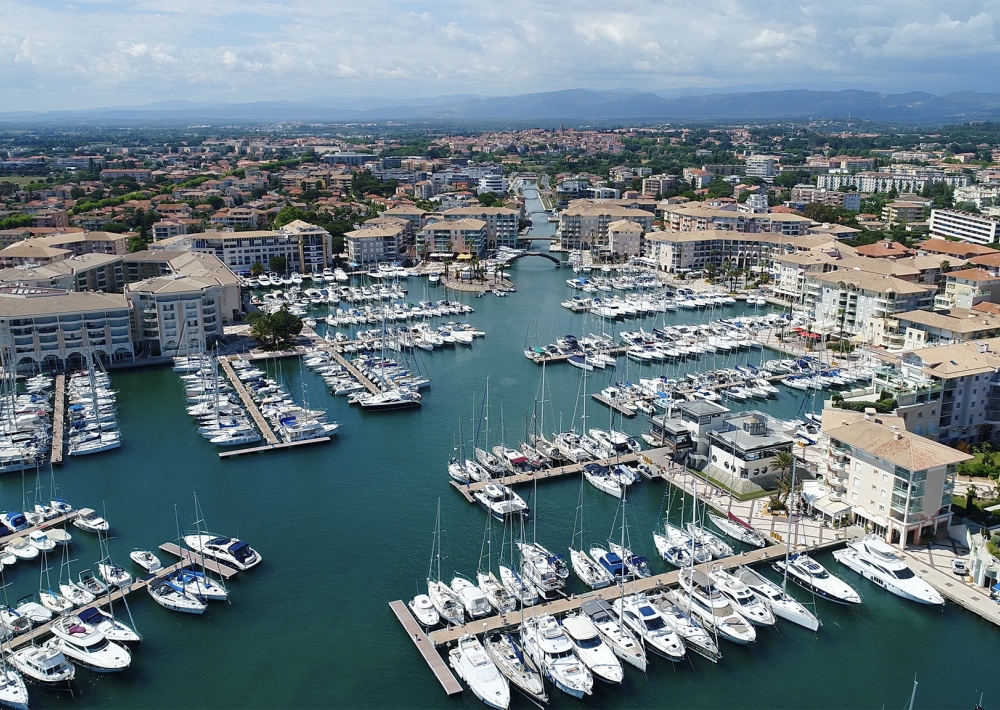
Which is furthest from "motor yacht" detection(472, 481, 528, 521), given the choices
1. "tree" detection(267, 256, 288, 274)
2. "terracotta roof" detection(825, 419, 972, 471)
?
"tree" detection(267, 256, 288, 274)

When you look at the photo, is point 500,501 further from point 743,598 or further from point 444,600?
point 743,598

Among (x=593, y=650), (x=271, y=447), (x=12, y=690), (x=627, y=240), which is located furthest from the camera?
(x=627, y=240)

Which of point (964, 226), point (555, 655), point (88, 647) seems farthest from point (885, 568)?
point (964, 226)

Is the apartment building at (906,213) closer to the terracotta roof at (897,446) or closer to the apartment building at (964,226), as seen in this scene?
the apartment building at (964,226)

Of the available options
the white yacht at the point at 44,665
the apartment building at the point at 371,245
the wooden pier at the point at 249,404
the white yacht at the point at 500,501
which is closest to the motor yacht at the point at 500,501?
the white yacht at the point at 500,501

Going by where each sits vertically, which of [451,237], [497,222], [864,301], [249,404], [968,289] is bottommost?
[249,404]

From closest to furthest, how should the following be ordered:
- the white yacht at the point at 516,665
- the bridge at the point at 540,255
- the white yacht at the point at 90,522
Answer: the white yacht at the point at 516,665, the white yacht at the point at 90,522, the bridge at the point at 540,255

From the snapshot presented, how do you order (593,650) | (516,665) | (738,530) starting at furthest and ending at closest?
1. (738,530)
2. (593,650)
3. (516,665)
